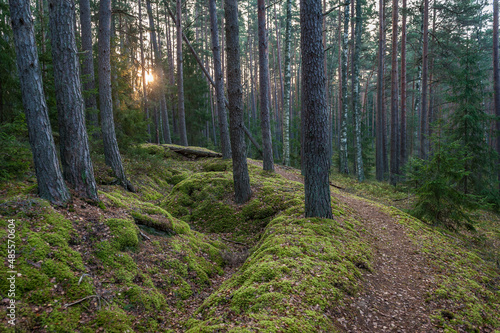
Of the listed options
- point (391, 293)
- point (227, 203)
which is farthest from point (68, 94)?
point (391, 293)

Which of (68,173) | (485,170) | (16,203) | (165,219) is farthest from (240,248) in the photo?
(485,170)

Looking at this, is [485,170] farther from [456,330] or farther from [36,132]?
[36,132]

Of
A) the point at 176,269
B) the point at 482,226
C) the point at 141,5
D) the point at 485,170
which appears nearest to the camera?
the point at 176,269

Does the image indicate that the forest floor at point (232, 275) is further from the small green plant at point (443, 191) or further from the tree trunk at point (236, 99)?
the tree trunk at point (236, 99)

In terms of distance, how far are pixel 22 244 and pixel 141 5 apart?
85.0 ft

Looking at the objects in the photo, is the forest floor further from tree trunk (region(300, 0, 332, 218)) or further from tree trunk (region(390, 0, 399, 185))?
tree trunk (region(390, 0, 399, 185))

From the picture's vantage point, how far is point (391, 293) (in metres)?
4.42

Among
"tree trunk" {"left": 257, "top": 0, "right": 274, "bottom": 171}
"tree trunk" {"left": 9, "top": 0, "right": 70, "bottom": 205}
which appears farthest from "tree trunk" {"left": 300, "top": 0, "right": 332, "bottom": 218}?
"tree trunk" {"left": 257, "top": 0, "right": 274, "bottom": 171}

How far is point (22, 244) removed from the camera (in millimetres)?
3621

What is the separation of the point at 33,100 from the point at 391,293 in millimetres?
6749

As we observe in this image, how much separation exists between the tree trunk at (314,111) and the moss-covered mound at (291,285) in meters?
0.78

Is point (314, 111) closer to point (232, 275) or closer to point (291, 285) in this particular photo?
point (291, 285)

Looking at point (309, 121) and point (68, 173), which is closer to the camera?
point (68, 173)

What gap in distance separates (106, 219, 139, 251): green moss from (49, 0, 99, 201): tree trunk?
34.7 inches
